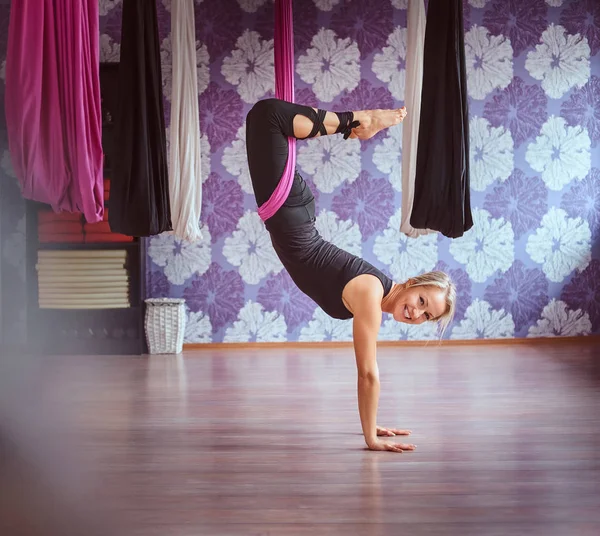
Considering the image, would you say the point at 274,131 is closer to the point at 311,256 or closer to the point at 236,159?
the point at 311,256

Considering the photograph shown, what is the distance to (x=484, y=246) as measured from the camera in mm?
4887

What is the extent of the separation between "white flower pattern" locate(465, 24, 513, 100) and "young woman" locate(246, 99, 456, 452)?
2.36m

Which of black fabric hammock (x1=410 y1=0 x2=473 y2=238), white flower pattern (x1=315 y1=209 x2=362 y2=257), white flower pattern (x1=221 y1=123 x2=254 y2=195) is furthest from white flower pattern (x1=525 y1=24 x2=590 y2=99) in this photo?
white flower pattern (x1=221 y1=123 x2=254 y2=195)

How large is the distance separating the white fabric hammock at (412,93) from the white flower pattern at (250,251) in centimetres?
123

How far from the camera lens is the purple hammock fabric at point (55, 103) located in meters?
2.48

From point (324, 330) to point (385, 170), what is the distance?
3.87 ft

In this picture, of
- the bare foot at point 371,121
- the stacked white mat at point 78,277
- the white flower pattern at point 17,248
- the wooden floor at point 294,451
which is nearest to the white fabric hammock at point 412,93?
the bare foot at point 371,121

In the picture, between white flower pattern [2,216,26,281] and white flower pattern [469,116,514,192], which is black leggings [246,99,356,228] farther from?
white flower pattern [2,216,26,281]

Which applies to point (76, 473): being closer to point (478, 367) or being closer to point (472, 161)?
point (478, 367)

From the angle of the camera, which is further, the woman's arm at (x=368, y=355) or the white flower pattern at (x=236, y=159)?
the white flower pattern at (x=236, y=159)

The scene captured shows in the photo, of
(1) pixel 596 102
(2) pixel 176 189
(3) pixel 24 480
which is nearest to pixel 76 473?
(3) pixel 24 480

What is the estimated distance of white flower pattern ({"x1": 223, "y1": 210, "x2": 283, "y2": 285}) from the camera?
487 centimetres

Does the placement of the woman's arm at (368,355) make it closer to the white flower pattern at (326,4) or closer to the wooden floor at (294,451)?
the wooden floor at (294,451)

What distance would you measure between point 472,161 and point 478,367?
4.93ft
